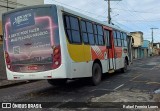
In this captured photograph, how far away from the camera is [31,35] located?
11312mm

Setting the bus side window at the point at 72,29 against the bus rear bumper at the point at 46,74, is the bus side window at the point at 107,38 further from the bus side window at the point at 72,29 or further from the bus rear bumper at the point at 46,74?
the bus rear bumper at the point at 46,74

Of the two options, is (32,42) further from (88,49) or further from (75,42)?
(88,49)

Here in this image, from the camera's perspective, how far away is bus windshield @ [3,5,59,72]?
11008mm

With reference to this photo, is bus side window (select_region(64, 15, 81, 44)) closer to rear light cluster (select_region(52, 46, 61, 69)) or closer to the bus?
the bus

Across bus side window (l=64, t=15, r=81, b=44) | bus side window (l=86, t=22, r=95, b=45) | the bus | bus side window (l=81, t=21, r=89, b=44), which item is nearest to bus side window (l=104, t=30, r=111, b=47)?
bus side window (l=86, t=22, r=95, b=45)

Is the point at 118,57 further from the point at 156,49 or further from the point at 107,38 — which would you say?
the point at 156,49

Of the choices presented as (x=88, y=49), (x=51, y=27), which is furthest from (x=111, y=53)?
(x=51, y=27)

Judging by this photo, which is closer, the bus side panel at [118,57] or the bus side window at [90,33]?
the bus side window at [90,33]

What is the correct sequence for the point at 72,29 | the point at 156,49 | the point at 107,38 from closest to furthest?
the point at 72,29, the point at 107,38, the point at 156,49

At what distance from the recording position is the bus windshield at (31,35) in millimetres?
11008

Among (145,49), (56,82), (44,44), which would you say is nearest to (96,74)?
(56,82)

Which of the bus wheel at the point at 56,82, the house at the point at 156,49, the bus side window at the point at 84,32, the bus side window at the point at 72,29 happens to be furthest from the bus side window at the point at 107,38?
the house at the point at 156,49

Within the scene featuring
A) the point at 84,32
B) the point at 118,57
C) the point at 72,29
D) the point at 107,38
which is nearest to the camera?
the point at 72,29

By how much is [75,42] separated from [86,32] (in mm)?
1613
